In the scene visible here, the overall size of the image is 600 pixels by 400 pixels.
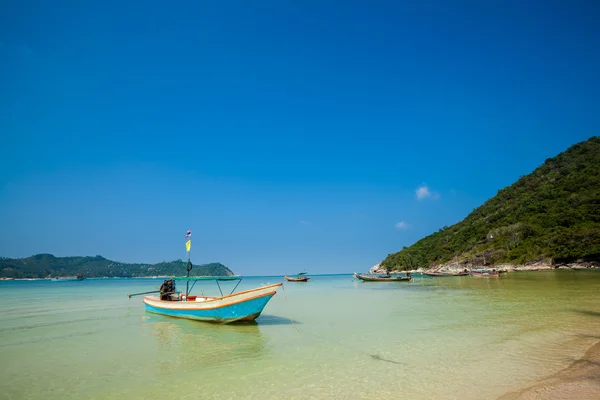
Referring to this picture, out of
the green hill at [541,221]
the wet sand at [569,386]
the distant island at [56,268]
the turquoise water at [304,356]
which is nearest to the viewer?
the wet sand at [569,386]

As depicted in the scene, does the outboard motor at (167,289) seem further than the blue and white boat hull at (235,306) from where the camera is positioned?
Yes

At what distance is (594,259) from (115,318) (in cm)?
7623

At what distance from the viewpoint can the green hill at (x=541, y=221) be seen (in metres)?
65.2

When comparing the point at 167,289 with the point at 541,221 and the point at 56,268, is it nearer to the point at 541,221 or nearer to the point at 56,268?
the point at 541,221

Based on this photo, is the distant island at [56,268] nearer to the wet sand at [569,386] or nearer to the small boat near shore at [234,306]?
the small boat near shore at [234,306]

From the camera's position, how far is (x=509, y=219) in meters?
89.9

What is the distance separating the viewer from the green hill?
214 feet

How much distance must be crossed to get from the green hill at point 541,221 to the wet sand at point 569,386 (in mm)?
69352

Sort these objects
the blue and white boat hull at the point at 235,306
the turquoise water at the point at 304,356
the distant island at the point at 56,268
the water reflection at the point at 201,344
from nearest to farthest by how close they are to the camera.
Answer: the turquoise water at the point at 304,356, the water reflection at the point at 201,344, the blue and white boat hull at the point at 235,306, the distant island at the point at 56,268

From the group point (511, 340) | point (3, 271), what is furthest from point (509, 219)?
point (3, 271)

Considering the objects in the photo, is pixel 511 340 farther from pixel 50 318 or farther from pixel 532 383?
pixel 50 318

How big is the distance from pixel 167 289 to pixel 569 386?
20.7 metres

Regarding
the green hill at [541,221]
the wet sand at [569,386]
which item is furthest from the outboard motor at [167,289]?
the green hill at [541,221]

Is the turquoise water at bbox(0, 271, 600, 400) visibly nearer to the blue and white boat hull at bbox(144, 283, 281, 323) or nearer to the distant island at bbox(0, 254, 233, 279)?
the blue and white boat hull at bbox(144, 283, 281, 323)
